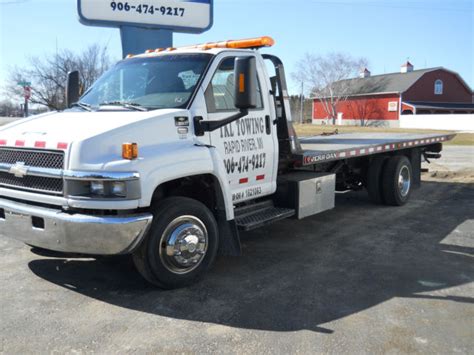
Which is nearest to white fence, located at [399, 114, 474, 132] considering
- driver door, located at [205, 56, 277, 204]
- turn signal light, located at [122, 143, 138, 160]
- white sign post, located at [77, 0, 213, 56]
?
white sign post, located at [77, 0, 213, 56]

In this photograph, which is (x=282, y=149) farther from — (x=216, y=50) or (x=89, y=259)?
(x=89, y=259)

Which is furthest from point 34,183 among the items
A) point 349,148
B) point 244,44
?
point 349,148

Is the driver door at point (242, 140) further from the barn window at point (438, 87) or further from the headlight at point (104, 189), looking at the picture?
the barn window at point (438, 87)

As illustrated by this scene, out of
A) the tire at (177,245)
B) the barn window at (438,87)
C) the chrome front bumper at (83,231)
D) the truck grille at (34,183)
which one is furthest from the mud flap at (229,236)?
the barn window at (438,87)

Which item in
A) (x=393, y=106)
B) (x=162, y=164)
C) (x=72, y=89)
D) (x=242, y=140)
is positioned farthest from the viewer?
(x=393, y=106)

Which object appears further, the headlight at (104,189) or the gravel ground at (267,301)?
the headlight at (104,189)

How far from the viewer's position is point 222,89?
5.16 m

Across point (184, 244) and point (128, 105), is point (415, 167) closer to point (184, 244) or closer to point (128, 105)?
point (184, 244)

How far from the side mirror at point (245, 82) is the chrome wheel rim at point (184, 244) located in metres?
1.19

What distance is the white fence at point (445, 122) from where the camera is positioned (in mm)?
43219

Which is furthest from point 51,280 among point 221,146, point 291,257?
point 291,257

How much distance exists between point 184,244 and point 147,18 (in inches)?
369

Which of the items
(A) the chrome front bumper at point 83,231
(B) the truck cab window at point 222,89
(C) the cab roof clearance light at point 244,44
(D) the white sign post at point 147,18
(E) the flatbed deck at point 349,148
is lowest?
(A) the chrome front bumper at point 83,231

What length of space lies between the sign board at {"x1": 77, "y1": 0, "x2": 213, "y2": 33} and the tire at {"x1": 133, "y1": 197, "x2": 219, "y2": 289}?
8813 mm
